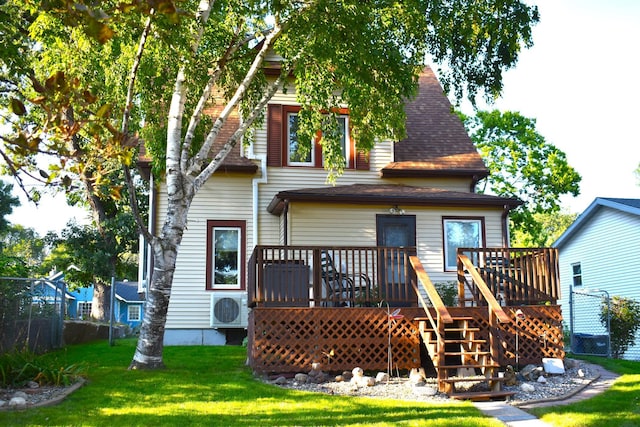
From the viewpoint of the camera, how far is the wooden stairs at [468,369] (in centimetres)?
838

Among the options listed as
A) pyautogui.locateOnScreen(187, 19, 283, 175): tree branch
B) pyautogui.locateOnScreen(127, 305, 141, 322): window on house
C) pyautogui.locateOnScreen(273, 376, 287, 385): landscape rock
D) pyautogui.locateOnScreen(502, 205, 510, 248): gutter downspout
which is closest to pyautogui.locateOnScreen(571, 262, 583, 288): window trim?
pyautogui.locateOnScreen(502, 205, 510, 248): gutter downspout

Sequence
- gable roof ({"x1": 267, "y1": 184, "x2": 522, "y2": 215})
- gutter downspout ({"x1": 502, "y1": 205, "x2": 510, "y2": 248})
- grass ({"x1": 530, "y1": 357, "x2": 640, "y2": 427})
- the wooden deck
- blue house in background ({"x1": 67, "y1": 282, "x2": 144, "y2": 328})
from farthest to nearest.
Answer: blue house in background ({"x1": 67, "y1": 282, "x2": 144, "y2": 328}), gutter downspout ({"x1": 502, "y1": 205, "x2": 510, "y2": 248}), gable roof ({"x1": 267, "y1": 184, "x2": 522, "y2": 215}), the wooden deck, grass ({"x1": 530, "y1": 357, "x2": 640, "y2": 427})

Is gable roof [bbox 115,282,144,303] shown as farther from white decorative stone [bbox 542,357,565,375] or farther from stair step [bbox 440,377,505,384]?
stair step [bbox 440,377,505,384]

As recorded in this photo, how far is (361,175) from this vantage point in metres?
15.2

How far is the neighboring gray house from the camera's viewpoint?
63.9 feet

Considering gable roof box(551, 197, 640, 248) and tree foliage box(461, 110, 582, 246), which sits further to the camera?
tree foliage box(461, 110, 582, 246)

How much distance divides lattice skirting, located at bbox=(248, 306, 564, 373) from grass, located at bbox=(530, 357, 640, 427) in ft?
5.26

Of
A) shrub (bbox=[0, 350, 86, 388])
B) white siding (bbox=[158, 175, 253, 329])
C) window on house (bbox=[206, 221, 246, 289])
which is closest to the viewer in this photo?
shrub (bbox=[0, 350, 86, 388])

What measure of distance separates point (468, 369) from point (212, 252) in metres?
7.17

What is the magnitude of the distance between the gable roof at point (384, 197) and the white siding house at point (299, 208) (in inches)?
0.8

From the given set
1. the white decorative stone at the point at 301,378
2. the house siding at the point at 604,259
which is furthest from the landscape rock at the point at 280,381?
the house siding at the point at 604,259

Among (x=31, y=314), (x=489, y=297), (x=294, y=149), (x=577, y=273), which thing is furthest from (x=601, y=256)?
(x=31, y=314)

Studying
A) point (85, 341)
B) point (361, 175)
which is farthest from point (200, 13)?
point (85, 341)

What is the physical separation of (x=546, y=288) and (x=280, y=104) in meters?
7.39
